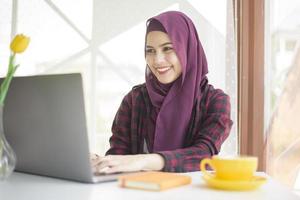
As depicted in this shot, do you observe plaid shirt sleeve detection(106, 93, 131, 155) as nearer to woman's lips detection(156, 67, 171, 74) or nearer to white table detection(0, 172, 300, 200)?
woman's lips detection(156, 67, 171, 74)

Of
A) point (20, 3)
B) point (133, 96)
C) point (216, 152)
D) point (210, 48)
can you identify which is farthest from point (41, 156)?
point (20, 3)

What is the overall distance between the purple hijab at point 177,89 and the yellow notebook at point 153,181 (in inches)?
31.5

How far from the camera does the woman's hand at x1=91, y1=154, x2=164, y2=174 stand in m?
1.08

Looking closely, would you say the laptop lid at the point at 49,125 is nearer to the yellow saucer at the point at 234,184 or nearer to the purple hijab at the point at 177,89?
the yellow saucer at the point at 234,184

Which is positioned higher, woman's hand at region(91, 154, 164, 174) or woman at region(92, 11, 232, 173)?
woman at region(92, 11, 232, 173)

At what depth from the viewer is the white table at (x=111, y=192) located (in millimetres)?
822

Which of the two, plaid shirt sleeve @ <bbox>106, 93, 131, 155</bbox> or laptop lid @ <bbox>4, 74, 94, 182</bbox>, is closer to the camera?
laptop lid @ <bbox>4, 74, 94, 182</bbox>

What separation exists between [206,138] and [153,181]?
2.33ft

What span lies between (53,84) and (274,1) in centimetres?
171

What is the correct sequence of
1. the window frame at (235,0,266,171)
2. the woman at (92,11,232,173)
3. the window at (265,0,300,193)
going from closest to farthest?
the woman at (92,11,232,173) → the window at (265,0,300,193) → the window frame at (235,0,266,171)

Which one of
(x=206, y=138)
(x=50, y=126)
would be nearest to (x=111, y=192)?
(x=50, y=126)

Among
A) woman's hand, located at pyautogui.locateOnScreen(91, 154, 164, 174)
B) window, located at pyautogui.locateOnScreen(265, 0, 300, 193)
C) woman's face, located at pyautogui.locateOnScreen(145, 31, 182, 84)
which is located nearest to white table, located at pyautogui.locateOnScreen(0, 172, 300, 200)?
woman's hand, located at pyautogui.locateOnScreen(91, 154, 164, 174)

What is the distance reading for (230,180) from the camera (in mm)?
914

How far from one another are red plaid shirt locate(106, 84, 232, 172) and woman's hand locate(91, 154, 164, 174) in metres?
0.23
